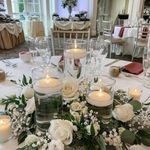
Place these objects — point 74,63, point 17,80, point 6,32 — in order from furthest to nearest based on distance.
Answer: point 6,32 → point 17,80 → point 74,63

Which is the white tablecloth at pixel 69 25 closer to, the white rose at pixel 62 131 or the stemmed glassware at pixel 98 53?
the stemmed glassware at pixel 98 53

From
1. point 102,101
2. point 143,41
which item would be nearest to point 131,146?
point 102,101

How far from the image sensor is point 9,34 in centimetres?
510

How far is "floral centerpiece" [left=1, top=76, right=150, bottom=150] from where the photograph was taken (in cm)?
58

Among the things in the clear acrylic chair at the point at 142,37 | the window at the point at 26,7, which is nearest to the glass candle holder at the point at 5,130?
the clear acrylic chair at the point at 142,37

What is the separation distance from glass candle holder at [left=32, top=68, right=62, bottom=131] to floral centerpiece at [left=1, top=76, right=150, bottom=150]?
3cm

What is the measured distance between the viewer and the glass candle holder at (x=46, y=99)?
65 cm

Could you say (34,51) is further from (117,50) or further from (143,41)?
(117,50)

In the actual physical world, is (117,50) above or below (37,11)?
below

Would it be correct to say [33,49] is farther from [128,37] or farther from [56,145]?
[128,37]

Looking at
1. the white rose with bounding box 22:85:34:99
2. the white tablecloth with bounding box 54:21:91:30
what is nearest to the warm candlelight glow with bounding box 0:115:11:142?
the white rose with bounding box 22:85:34:99

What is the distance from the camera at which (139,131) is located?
0.73 meters

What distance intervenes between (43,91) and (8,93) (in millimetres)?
509

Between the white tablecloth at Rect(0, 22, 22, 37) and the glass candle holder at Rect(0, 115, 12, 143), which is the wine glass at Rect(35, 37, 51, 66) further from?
the white tablecloth at Rect(0, 22, 22, 37)
